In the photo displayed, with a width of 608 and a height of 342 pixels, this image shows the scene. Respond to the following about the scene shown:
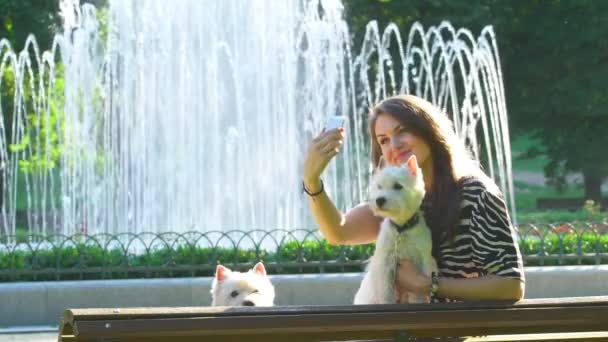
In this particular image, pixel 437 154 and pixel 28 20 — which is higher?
pixel 28 20

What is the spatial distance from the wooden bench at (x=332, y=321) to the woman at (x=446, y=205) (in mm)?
139

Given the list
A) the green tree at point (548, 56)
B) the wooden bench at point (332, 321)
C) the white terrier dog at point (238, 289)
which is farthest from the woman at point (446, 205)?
the green tree at point (548, 56)

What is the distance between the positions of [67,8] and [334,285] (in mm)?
11835

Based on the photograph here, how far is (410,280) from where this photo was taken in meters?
4.09

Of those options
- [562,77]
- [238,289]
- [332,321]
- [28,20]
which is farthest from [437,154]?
[562,77]

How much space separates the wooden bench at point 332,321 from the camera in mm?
3596

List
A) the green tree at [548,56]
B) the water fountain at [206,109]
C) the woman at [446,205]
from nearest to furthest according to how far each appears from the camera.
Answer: the woman at [446,205]
the water fountain at [206,109]
the green tree at [548,56]

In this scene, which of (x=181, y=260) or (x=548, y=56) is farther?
(x=548, y=56)

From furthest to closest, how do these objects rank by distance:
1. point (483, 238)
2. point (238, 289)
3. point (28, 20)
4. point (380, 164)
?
point (28, 20)
point (238, 289)
point (380, 164)
point (483, 238)

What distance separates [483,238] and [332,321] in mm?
621

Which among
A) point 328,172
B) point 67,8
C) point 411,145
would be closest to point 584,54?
point 328,172

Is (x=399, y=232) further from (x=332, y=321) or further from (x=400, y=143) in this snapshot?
(x=332, y=321)

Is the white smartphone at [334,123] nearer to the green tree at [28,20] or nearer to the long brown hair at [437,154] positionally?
the long brown hair at [437,154]

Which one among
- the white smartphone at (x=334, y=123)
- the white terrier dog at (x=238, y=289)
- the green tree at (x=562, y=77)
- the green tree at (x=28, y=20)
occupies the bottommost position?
the white terrier dog at (x=238, y=289)
